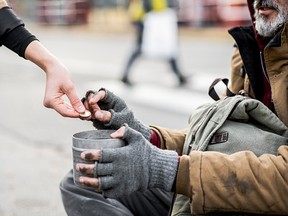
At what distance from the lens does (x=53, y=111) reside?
7.53 metres

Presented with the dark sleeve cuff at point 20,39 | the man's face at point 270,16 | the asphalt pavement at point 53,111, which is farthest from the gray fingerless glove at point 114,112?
the asphalt pavement at point 53,111

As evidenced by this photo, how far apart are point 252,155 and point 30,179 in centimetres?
296

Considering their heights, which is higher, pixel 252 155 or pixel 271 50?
pixel 271 50

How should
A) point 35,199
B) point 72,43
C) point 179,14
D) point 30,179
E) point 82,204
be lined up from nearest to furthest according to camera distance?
point 82,204, point 35,199, point 30,179, point 72,43, point 179,14

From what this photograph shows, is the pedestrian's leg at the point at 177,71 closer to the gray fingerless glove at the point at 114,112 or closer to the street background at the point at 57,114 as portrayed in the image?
the street background at the point at 57,114

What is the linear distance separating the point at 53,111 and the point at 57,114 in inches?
4.1

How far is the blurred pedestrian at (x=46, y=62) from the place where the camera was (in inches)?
91.0

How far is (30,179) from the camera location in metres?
4.72

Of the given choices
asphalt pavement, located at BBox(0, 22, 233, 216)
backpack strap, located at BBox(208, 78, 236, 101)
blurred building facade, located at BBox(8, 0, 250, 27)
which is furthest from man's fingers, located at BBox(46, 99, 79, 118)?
blurred building facade, located at BBox(8, 0, 250, 27)

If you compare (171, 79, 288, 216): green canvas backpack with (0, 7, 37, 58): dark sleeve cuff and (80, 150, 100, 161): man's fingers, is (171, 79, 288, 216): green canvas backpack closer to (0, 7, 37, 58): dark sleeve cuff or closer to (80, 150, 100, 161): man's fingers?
(80, 150, 100, 161): man's fingers

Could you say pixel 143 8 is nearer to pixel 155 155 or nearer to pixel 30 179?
pixel 30 179

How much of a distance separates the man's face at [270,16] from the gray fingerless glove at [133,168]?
71cm

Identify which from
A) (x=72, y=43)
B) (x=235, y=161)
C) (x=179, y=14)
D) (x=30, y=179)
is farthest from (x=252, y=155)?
(x=179, y=14)

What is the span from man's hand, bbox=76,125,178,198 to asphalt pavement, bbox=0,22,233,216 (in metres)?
2.09
